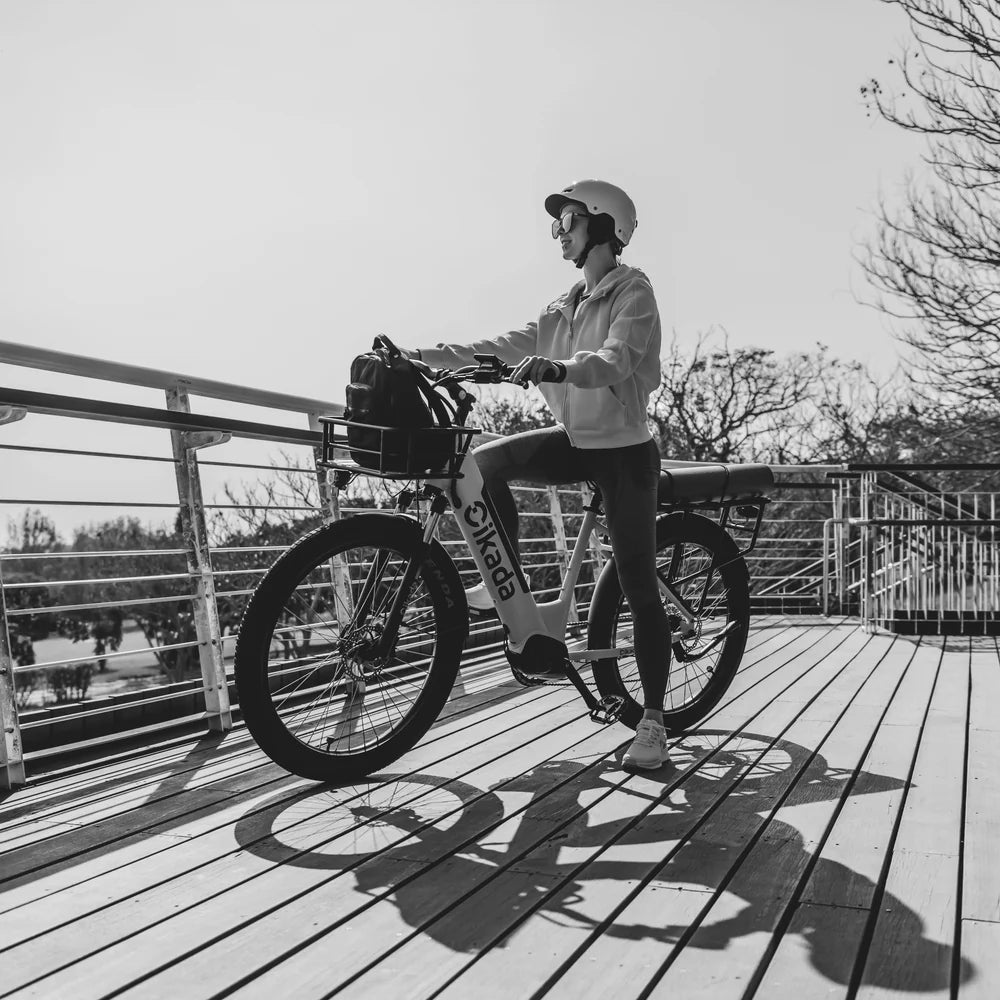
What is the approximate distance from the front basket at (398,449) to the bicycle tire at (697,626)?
2.22 ft

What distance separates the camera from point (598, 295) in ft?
9.27

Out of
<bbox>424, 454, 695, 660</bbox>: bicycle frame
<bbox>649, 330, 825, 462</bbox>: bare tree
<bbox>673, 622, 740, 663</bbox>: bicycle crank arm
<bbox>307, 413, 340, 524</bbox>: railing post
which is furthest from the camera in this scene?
<bbox>649, 330, 825, 462</bbox>: bare tree

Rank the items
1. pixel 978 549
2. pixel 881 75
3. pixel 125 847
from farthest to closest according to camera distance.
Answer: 1. pixel 881 75
2. pixel 978 549
3. pixel 125 847

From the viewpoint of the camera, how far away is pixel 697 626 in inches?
126

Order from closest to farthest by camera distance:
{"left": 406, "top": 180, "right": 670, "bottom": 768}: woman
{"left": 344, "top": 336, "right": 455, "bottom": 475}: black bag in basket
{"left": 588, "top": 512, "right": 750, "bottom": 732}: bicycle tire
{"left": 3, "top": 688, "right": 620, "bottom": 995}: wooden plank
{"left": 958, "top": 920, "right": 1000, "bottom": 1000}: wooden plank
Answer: {"left": 958, "top": 920, "right": 1000, "bottom": 1000}: wooden plank, {"left": 3, "top": 688, "right": 620, "bottom": 995}: wooden plank, {"left": 344, "top": 336, "right": 455, "bottom": 475}: black bag in basket, {"left": 406, "top": 180, "right": 670, "bottom": 768}: woman, {"left": 588, "top": 512, "right": 750, "bottom": 732}: bicycle tire

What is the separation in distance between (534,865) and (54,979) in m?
0.84

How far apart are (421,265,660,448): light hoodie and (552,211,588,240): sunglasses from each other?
163mm

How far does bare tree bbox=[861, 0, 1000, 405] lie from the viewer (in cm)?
1018

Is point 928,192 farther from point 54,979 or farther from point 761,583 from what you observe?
point 54,979

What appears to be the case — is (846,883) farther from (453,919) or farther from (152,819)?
(152,819)

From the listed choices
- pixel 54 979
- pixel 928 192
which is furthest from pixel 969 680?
pixel 928 192

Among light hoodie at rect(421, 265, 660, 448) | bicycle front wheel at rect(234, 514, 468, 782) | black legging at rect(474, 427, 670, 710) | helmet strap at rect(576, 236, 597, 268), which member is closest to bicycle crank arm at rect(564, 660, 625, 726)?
black legging at rect(474, 427, 670, 710)

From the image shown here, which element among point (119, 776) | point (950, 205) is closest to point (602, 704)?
point (119, 776)

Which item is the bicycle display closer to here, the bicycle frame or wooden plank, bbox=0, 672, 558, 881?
the bicycle frame
